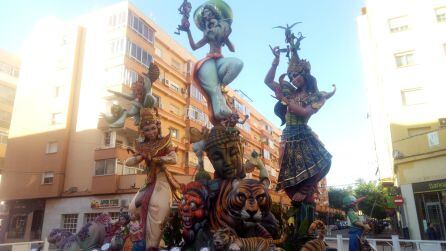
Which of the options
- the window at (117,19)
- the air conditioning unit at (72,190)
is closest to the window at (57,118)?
the air conditioning unit at (72,190)

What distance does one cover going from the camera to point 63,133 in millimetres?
23984

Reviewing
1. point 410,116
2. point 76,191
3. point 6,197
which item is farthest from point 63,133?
point 410,116

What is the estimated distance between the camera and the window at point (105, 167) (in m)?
21.6

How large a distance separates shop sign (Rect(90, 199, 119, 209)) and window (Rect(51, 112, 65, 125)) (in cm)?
625

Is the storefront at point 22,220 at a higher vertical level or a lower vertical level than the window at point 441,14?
lower

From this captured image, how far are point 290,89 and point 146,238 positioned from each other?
2437 millimetres

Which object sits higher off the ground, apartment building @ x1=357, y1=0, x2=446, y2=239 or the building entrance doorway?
apartment building @ x1=357, y1=0, x2=446, y2=239

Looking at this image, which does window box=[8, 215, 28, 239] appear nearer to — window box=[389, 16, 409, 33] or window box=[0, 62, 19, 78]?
window box=[0, 62, 19, 78]

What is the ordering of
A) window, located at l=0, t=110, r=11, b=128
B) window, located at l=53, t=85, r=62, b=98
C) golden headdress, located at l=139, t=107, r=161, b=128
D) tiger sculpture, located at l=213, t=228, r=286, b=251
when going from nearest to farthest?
tiger sculpture, located at l=213, t=228, r=286, b=251 → golden headdress, located at l=139, t=107, r=161, b=128 → window, located at l=53, t=85, r=62, b=98 → window, located at l=0, t=110, r=11, b=128

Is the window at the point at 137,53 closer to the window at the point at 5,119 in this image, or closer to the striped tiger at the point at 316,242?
the window at the point at 5,119

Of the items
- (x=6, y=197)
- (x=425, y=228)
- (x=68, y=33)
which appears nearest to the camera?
(x=425, y=228)

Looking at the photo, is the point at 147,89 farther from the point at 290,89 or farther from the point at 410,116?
the point at 410,116

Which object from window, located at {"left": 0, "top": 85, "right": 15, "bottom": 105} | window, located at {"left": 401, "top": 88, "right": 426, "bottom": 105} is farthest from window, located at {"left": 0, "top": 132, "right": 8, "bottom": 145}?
window, located at {"left": 401, "top": 88, "right": 426, "bottom": 105}

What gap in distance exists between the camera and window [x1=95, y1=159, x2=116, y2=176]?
21.6 m
